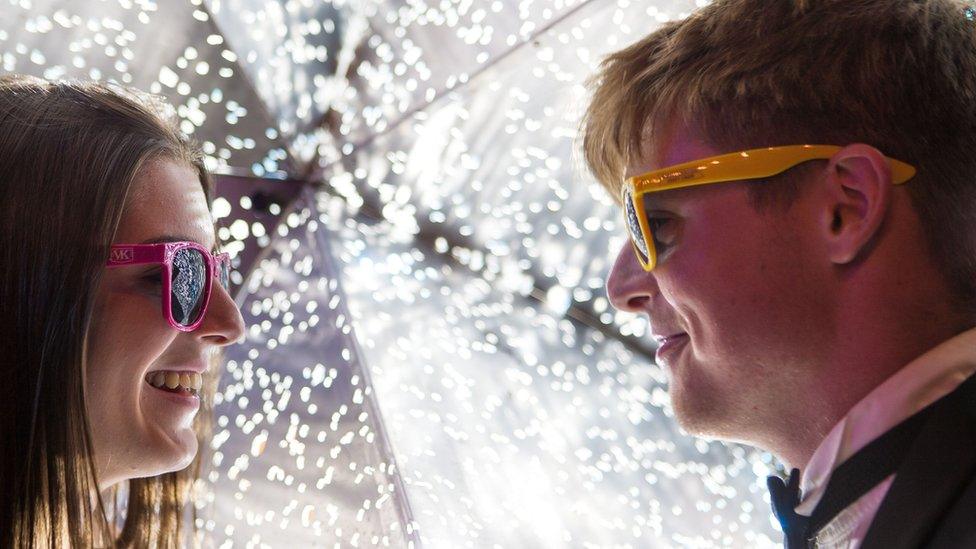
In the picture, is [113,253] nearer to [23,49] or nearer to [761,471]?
[23,49]

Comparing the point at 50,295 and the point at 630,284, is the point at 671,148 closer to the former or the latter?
the point at 630,284

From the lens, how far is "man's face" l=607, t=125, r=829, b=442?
1102mm

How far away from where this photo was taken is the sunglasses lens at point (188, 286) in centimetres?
120

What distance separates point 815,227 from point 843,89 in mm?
162

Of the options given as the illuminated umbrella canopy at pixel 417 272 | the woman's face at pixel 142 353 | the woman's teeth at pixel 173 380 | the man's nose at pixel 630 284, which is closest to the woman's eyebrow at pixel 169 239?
the woman's face at pixel 142 353

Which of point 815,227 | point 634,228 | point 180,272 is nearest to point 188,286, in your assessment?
point 180,272

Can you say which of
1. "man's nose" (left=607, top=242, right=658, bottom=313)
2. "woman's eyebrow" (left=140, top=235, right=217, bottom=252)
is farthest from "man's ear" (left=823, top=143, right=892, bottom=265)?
"woman's eyebrow" (left=140, top=235, right=217, bottom=252)

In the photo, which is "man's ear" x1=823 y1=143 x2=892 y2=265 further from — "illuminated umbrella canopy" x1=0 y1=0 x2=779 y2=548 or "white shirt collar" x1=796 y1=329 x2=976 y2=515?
"illuminated umbrella canopy" x1=0 y1=0 x2=779 y2=548

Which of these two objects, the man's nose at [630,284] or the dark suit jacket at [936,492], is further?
the man's nose at [630,284]

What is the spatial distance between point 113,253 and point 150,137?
0.17 meters

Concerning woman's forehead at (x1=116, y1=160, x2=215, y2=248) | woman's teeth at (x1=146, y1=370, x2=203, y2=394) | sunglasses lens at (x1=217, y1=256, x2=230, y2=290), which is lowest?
woman's teeth at (x1=146, y1=370, x2=203, y2=394)

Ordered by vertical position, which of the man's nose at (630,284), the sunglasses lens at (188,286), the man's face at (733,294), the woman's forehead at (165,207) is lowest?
the man's face at (733,294)

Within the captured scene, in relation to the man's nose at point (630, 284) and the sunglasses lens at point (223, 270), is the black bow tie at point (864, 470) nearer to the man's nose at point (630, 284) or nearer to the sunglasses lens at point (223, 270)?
the man's nose at point (630, 284)

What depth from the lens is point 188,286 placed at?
1.21m
